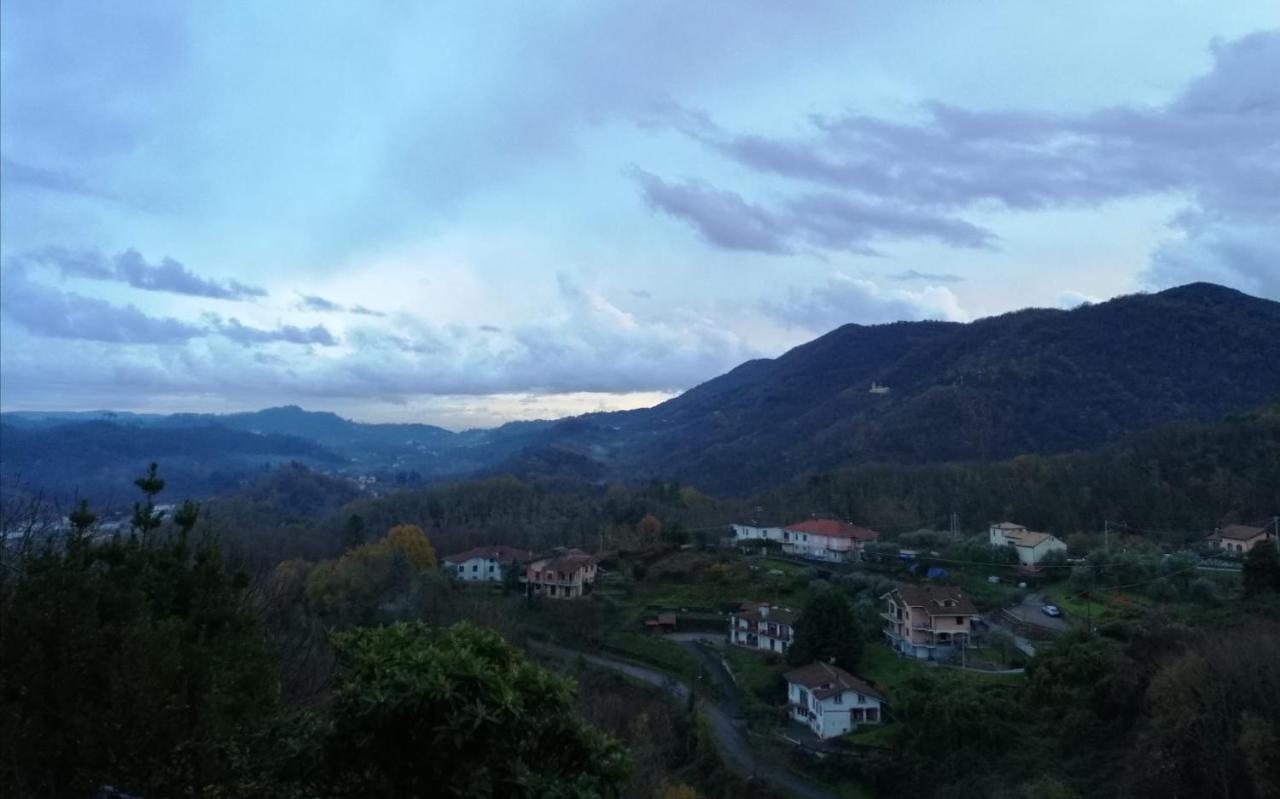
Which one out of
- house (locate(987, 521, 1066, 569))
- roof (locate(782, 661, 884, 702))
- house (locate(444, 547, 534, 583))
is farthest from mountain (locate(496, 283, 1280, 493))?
roof (locate(782, 661, 884, 702))

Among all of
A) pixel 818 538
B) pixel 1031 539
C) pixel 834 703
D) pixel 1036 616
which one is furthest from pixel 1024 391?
pixel 834 703

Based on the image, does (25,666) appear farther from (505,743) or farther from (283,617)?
(283,617)

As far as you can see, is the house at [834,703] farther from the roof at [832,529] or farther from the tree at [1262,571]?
the roof at [832,529]

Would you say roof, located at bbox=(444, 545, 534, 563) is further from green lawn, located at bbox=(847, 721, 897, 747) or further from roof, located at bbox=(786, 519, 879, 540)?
green lawn, located at bbox=(847, 721, 897, 747)

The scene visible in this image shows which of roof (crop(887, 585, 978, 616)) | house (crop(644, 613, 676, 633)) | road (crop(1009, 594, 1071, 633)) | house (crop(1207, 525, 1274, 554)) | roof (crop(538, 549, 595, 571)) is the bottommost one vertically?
house (crop(644, 613, 676, 633))

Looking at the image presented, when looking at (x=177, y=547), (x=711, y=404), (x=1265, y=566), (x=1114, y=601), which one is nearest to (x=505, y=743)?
(x=177, y=547)

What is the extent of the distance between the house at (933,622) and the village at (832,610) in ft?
0.15

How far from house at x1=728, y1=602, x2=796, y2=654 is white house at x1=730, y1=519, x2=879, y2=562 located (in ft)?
32.5

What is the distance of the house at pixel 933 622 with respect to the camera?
25047 millimetres

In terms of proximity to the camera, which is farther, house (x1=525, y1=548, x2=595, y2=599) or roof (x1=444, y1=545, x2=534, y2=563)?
roof (x1=444, y1=545, x2=534, y2=563)

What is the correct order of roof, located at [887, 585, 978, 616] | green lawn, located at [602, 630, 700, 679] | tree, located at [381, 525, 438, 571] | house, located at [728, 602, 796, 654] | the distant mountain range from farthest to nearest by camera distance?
the distant mountain range
tree, located at [381, 525, 438, 571]
house, located at [728, 602, 796, 654]
green lawn, located at [602, 630, 700, 679]
roof, located at [887, 585, 978, 616]

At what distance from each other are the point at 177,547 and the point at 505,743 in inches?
159

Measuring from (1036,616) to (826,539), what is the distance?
1412 centimetres

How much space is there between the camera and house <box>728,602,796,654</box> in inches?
1050
